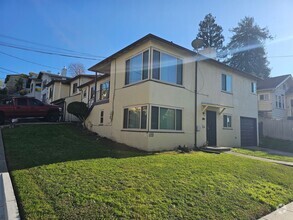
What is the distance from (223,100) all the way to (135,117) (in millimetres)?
6926

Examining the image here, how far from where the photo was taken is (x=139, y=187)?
515 centimetres

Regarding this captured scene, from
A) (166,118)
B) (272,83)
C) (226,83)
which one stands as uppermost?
(272,83)

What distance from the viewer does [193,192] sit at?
533 cm

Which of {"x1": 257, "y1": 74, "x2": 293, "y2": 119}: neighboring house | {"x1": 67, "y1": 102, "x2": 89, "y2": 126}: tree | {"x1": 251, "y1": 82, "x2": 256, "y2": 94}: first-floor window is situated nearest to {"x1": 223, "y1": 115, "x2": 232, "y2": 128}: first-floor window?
{"x1": 251, "y1": 82, "x2": 256, "y2": 94}: first-floor window

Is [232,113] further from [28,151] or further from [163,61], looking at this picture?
[28,151]

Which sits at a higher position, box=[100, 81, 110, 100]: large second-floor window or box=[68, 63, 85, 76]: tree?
box=[68, 63, 85, 76]: tree

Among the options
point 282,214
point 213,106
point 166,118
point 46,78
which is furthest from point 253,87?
point 46,78

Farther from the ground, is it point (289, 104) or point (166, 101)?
point (289, 104)

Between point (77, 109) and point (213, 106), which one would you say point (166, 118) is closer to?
point (213, 106)

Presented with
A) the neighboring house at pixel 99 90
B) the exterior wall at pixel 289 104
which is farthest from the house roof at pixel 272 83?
the neighboring house at pixel 99 90

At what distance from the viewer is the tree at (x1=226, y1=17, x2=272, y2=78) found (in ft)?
125

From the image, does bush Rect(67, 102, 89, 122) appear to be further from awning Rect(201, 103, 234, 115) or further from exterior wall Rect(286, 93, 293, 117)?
exterior wall Rect(286, 93, 293, 117)

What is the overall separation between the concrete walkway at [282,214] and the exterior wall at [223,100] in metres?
7.43

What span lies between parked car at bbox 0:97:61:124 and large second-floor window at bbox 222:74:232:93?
13836mm
